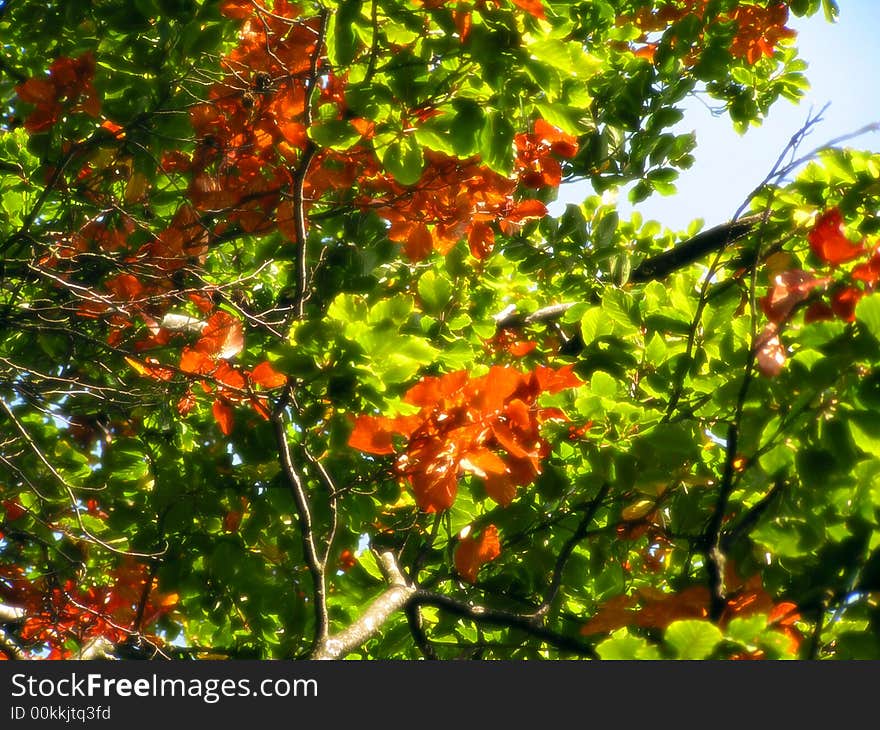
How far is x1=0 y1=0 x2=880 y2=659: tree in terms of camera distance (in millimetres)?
1611

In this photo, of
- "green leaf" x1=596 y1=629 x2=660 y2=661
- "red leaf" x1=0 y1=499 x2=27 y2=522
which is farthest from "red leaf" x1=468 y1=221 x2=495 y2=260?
"red leaf" x1=0 y1=499 x2=27 y2=522

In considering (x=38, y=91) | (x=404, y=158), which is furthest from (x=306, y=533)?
(x=38, y=91)

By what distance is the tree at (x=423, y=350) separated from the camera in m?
1.61

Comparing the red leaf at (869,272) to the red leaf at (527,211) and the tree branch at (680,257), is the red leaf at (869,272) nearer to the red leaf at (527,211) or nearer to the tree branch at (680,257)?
the red leaf at (527,211)

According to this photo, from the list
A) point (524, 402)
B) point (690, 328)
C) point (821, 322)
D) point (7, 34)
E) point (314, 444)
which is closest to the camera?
point (821, 322)

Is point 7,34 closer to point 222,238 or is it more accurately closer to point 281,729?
point 222,238

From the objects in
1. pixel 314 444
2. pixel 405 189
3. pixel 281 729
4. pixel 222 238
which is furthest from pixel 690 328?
pixel 222 238

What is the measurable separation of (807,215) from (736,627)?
1.35 meters

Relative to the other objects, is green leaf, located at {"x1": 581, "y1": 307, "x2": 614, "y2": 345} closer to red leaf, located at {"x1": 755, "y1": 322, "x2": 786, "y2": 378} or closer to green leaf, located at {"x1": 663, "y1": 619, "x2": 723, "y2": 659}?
red leaf, located at {"x1": 755, "y1": 322, "x2": 786, "y2": 378}

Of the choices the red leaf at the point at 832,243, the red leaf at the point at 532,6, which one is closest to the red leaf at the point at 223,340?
the red leaf at the point at 532,6

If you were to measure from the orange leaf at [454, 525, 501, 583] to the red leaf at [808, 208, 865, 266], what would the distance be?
1.07 meters

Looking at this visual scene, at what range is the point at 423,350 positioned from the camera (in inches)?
66.4

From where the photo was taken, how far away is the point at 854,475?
143 cm

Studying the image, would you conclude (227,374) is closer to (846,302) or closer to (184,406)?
(184,406)
